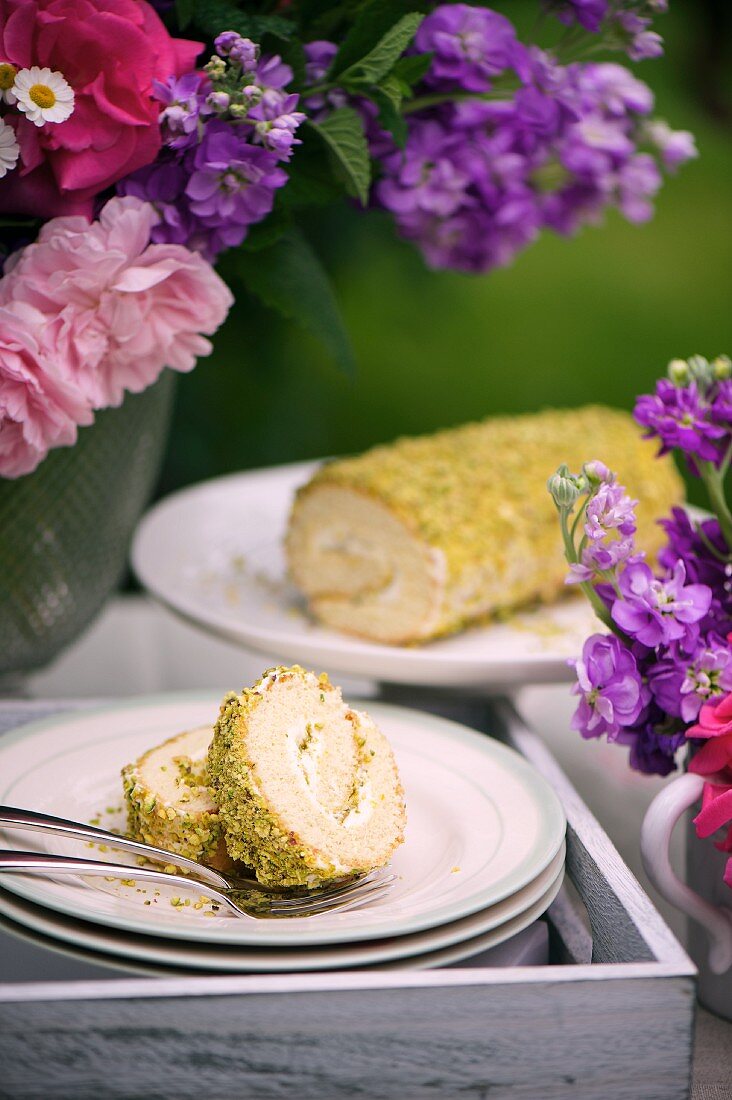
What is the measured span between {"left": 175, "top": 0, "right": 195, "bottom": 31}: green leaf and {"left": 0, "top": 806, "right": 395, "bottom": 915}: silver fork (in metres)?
0.44

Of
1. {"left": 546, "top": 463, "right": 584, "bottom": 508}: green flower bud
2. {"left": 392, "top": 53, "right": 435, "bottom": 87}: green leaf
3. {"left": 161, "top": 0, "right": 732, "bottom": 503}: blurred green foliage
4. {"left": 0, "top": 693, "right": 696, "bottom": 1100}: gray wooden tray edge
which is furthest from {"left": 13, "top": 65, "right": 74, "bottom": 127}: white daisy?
{"left": 161, "top": 0, "right": 732, "bottom": 503}: blurred green foliage

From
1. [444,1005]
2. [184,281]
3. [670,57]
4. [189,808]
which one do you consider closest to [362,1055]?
[444,1005]

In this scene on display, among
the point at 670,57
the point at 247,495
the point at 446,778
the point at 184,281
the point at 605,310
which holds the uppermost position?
the point at 184,281

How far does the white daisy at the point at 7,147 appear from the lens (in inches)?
21.3

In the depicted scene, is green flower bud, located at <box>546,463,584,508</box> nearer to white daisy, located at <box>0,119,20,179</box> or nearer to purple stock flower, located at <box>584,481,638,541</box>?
purple stock flower, located at <box>584,481,638,541</box>

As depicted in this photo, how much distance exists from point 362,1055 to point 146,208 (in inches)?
17.0

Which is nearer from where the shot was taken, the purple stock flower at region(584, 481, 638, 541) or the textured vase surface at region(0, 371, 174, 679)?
the purple stock flower at region(584, 481, 638, 541)

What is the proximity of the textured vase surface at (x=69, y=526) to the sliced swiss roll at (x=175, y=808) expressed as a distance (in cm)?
25

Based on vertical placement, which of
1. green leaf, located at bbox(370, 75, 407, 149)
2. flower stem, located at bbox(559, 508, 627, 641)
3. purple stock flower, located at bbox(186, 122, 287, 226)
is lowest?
flower stem, located at bbox(559, 508, 627, 641)

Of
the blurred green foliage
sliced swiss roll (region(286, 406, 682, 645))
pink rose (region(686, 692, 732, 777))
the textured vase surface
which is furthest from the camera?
the blurred green foliage

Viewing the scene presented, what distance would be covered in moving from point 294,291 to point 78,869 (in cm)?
40

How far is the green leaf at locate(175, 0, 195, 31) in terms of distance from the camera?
1.99 feet

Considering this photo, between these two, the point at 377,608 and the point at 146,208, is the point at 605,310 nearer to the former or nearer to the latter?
the point at 377,608

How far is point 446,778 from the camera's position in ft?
1.93
